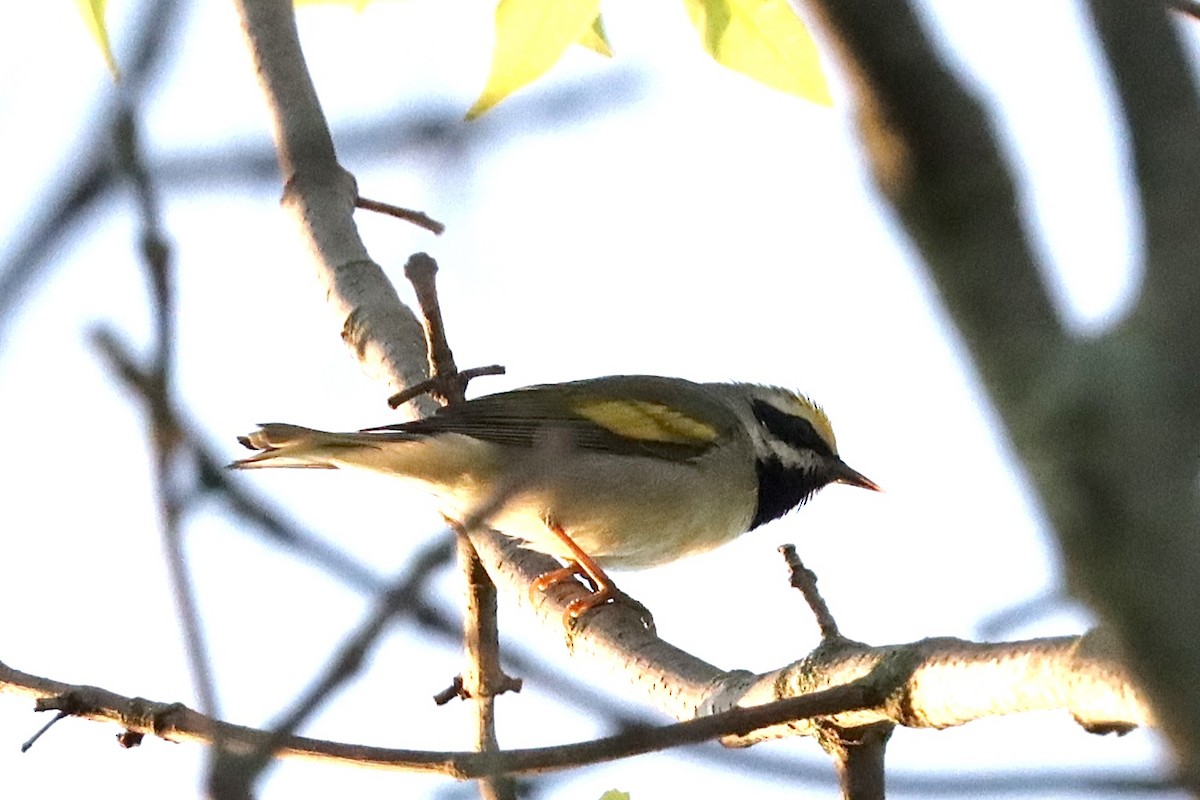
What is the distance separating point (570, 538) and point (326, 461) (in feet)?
3.44

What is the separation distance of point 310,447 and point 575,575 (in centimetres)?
110

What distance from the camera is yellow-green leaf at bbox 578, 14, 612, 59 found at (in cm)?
359

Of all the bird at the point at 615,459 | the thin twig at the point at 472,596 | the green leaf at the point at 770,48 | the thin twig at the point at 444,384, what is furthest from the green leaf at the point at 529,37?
the bird at the point at 615,459

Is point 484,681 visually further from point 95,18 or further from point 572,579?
point 95,18

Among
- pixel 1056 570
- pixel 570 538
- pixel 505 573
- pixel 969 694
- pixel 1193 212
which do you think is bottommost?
pixel 1056 570

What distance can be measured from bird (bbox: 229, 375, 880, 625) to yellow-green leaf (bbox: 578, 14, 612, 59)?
1.49 m

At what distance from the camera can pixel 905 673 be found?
2473mm

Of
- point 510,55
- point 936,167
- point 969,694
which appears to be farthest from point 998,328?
point 510,55

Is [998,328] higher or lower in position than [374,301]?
lower

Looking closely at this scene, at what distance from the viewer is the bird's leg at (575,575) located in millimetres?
4629

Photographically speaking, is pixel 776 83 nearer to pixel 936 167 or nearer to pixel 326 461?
pixel 936 167

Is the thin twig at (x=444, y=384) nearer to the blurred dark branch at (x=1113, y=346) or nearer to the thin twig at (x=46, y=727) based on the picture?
the thin twig at (x=46, y=727)

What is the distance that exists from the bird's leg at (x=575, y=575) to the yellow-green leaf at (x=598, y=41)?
1.90 meters

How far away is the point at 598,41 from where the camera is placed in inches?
143
